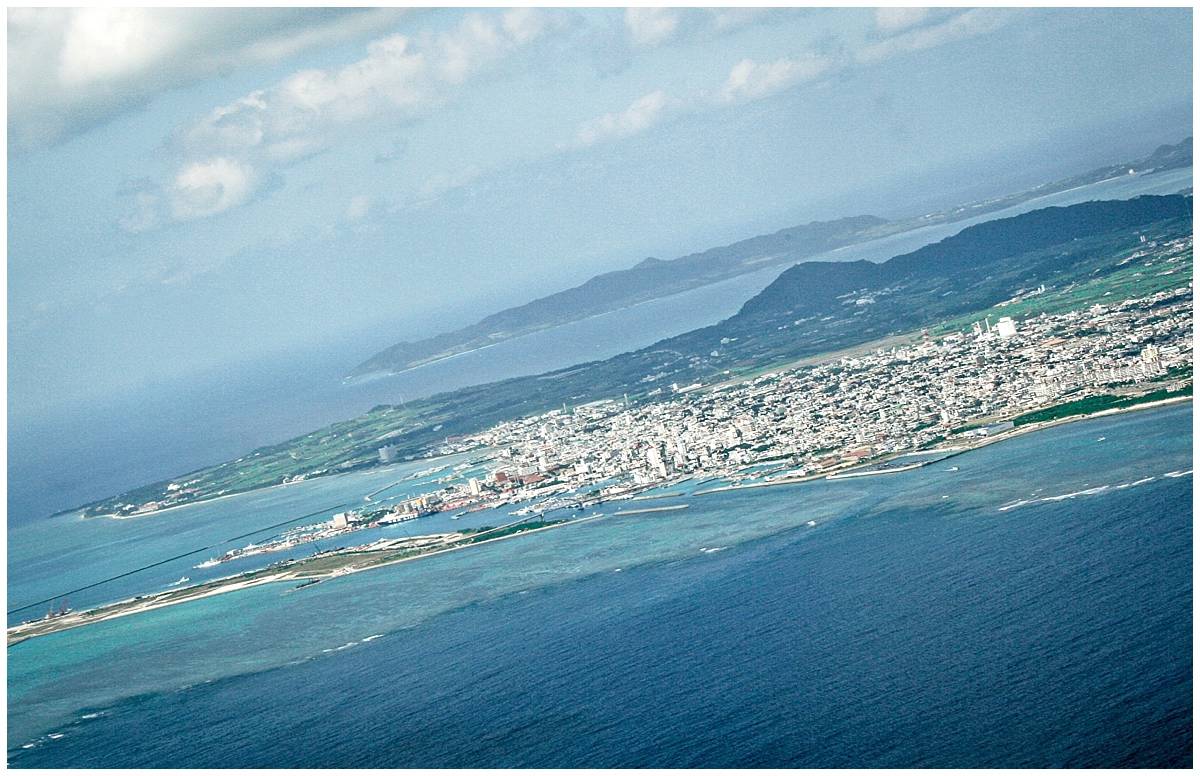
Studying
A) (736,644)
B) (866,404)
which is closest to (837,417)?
(866,404)

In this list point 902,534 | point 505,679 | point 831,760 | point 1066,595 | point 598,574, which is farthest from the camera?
point 598,574

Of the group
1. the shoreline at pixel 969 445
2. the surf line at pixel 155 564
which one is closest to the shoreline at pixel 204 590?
the surf line at pixel 155 564

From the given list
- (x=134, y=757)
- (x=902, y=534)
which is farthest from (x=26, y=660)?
(x=902, y=534)

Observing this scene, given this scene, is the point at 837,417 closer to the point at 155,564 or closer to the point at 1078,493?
the point at 1078,493

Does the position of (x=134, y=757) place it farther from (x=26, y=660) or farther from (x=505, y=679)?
(x=26, y=660)

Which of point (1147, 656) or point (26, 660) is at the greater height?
point (26, 660)

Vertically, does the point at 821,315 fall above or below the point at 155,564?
above

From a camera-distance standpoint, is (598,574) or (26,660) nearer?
(598,574)

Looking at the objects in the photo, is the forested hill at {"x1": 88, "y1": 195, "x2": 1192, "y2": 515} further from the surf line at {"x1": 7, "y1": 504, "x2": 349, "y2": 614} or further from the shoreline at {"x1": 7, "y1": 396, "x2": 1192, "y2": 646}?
the shoreline at {"x1": 7, "y1": 396, "x2": 1192, "y2": 646}

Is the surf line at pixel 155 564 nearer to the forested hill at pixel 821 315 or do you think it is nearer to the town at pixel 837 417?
the town at pixel 837 417
